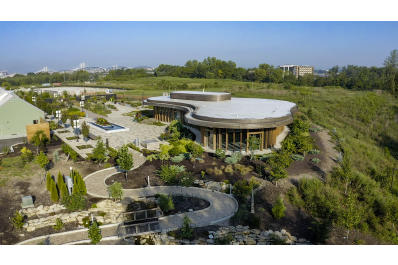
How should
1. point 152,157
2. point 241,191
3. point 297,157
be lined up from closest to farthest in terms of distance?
point 241,191 < point 297,157 < point 152,157

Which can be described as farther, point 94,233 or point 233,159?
point 233,159

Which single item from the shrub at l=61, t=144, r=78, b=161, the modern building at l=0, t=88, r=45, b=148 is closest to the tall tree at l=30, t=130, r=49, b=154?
the modern building at l=0, t=88, r=45, b=148

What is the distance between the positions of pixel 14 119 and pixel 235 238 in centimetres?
2685

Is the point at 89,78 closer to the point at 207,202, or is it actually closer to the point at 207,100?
the point at 207,100

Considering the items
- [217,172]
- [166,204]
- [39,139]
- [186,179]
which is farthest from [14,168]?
[217,172]

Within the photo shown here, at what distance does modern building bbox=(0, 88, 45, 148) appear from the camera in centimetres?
2795

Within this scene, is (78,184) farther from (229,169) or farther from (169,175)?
(229,169)

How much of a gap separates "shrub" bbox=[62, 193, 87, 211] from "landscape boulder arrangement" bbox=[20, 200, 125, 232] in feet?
0.81

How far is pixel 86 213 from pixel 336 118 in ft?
129

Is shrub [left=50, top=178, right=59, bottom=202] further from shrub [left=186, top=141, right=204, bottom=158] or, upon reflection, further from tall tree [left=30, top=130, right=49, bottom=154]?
tall tree [left=30, top=130, right=49, bottom=154]

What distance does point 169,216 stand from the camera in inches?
540

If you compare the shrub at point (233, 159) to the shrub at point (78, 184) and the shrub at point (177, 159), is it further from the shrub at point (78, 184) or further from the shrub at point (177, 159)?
the shrub at point (78, 184)

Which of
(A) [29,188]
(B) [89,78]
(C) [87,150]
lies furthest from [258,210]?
(B) [89,78]

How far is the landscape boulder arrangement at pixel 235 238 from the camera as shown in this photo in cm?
1163
